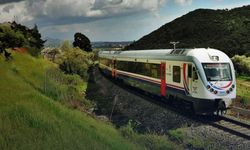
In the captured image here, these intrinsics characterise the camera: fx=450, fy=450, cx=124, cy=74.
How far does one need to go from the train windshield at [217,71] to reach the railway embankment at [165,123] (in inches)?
90.4

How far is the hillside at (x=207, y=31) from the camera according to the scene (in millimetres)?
88431

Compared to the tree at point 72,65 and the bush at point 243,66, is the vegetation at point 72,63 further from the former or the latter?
the bush at point 243,66

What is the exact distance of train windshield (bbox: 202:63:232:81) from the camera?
70.9 ft

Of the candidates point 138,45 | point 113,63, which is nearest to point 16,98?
point 113,63

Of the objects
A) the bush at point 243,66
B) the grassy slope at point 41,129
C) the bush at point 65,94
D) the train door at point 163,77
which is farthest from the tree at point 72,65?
the grassy slope at point 41,129

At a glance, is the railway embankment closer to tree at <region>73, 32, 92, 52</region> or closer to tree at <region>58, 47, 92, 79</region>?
tree at <region>58, 47, 92, 79</region>

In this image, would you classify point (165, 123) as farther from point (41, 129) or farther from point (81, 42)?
point (81, 42)

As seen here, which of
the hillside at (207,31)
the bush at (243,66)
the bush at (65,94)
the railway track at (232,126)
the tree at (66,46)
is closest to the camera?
the railway track at (232,126)

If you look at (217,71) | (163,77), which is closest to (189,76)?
(217,71)

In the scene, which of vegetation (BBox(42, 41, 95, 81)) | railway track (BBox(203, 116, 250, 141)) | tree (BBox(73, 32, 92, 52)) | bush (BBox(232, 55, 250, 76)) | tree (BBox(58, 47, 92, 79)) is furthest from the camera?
tree (BBox(73, 32, 92, 52))

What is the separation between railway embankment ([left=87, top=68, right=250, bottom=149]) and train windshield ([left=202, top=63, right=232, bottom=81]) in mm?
2296

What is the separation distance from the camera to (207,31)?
11119cm

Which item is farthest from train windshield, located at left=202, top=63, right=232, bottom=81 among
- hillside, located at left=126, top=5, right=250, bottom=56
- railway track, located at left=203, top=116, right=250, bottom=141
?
hillside, located at left=126, top=5, right=250, bottom=56

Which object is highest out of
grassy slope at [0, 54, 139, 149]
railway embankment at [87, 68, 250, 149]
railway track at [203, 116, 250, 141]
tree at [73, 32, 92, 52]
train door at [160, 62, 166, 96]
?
tree at [73, 32, 92, 52]
